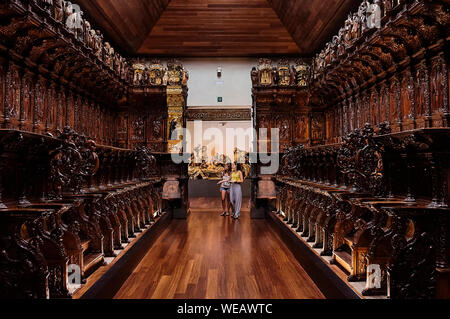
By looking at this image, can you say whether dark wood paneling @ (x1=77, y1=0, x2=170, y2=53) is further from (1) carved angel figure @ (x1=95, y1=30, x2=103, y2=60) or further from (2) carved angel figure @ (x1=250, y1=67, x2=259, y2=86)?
(2) carved angel figure @ (x1=250, y1=67, x2=259, y2=86)

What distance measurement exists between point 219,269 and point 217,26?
27.3ft

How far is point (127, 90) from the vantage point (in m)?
9.50

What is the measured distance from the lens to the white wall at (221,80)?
38.5 feet

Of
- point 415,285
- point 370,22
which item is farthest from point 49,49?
point 415,285

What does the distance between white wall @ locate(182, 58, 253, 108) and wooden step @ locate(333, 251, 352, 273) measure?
9.22 metres

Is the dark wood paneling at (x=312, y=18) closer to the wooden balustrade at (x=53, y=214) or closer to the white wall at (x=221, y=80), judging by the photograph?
the white wall at (x=221, y=80)

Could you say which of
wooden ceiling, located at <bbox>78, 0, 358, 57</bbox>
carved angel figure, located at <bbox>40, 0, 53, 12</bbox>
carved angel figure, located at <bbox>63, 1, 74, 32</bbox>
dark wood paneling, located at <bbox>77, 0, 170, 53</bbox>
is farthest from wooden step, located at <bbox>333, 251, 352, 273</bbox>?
dark wood paneling, located at <bbox>77, 0, 170, 53</bbox>

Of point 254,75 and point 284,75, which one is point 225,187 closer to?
point 254,75

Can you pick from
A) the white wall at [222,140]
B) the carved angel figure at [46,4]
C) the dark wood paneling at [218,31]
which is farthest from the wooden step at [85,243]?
the white wall at [222,140]

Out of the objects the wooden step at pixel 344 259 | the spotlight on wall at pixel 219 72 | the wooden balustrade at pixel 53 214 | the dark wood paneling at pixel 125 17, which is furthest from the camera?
the spotlight on wall at pixel 219 72

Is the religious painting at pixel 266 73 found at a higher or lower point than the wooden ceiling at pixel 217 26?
lower

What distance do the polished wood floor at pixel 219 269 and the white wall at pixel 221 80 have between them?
22.0 feet
